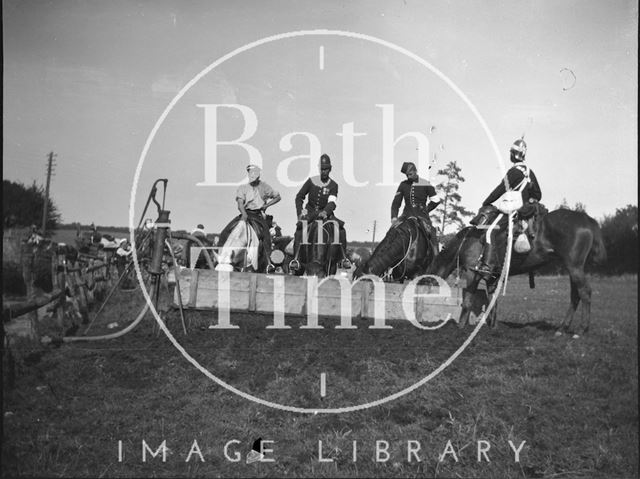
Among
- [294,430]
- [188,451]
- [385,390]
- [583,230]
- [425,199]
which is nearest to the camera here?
[188,451]

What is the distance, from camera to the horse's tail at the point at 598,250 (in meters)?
7.89

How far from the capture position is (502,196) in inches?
343

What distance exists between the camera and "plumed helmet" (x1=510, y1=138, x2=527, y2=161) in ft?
27.8

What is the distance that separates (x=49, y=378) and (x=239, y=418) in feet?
8.42

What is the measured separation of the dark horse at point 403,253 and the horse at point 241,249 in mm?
1876

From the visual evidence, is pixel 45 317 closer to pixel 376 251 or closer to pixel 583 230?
pixel 376 251

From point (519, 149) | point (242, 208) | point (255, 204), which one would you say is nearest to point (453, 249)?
point (519, 149)

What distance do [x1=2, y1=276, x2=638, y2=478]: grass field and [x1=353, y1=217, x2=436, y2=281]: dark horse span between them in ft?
5.54

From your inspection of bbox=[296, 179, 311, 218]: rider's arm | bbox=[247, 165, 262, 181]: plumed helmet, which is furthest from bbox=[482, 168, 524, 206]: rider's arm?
bbox=[247, 165, 262, 181]: plumed helmet

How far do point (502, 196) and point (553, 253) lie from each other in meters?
1.20

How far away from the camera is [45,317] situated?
10633 mm

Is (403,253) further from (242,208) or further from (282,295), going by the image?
(242,208)

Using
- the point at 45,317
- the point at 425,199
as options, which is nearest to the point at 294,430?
the point at 425,199

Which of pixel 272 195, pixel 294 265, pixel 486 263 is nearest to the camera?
pixel 486 263
